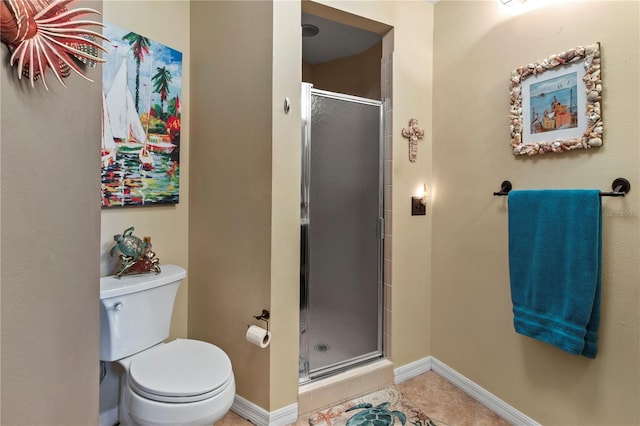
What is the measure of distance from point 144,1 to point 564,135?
2.34 meters

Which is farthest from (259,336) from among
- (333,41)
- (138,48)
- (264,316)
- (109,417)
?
(333,41)

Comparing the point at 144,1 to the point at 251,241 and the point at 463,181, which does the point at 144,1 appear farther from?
the point at 463,181

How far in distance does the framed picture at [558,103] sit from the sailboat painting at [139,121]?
6.42 feet

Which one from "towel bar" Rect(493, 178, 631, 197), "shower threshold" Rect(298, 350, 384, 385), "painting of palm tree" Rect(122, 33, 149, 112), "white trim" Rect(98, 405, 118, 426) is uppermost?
"painting of palm tree" Rect(122, 33, 149, 112)

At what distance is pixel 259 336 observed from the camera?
5.56ft

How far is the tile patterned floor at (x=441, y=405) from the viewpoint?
73.0 inches

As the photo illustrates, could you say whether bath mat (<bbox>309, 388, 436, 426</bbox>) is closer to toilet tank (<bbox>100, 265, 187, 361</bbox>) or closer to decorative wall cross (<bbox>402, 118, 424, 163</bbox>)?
toilet tank (<bbox>100, 265, 187, 361</bbox>)

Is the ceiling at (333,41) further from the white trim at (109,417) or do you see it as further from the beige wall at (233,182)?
the white trim at (109,417)

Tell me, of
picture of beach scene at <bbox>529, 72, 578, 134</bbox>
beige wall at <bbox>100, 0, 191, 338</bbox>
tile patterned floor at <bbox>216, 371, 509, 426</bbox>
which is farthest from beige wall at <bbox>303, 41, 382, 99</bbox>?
tile patterned floor at <bbox>216, 371, 509, 426</bbox>

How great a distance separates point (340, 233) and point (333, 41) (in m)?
1.73

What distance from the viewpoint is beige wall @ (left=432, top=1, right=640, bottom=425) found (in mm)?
1412

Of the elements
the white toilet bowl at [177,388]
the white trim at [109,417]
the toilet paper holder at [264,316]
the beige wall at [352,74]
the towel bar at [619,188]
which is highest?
the beige wall at [352,74]

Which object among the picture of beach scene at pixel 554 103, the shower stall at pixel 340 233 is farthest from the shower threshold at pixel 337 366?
the picture of beach scene at pixel 554 103

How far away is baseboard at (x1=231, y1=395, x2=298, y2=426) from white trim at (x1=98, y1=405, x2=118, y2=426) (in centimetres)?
64
